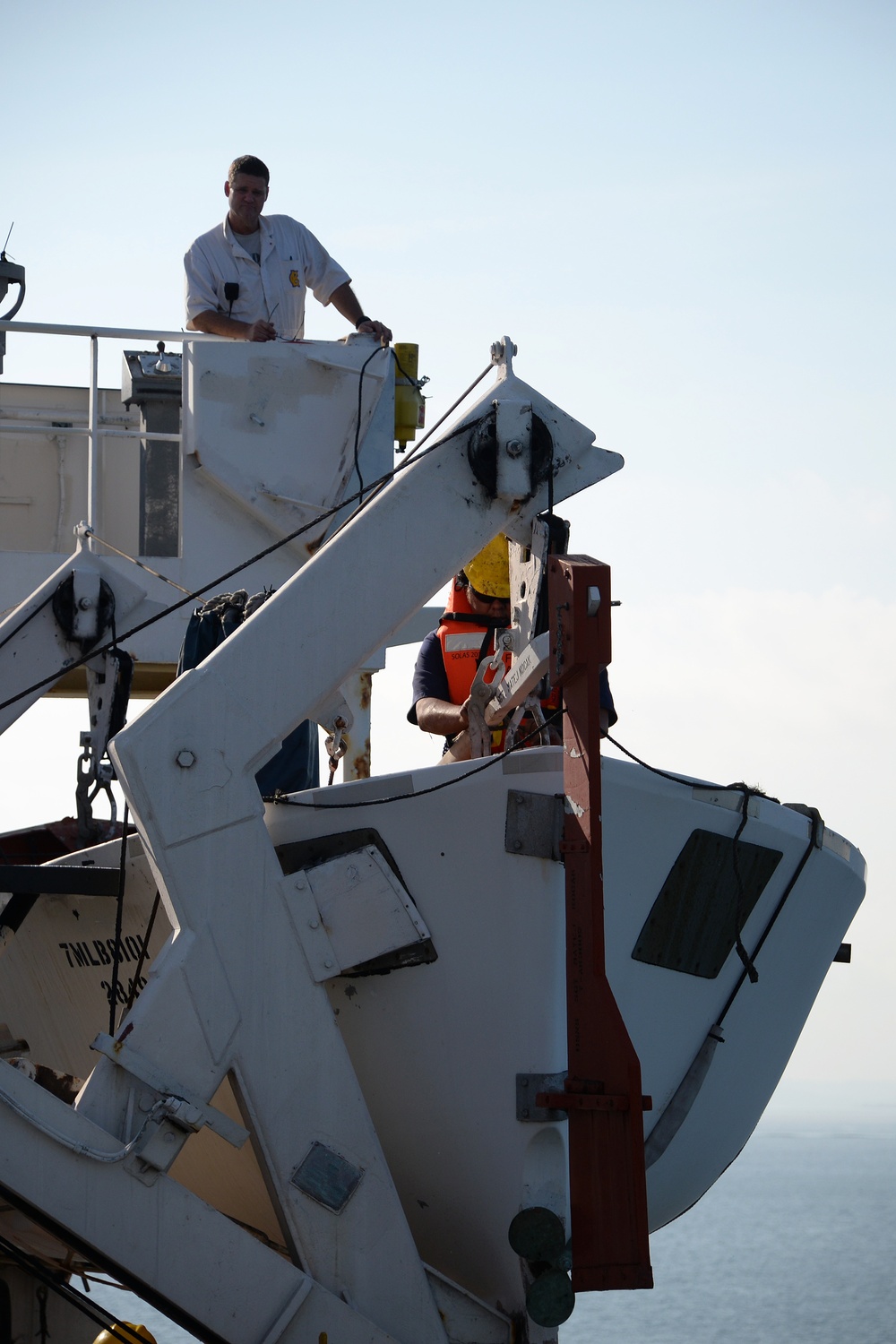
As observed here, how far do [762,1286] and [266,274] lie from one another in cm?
8743

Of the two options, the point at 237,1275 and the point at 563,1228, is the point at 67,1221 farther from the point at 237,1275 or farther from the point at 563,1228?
the point at 563,1228

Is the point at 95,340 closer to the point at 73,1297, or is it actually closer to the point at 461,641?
the point at 461,641

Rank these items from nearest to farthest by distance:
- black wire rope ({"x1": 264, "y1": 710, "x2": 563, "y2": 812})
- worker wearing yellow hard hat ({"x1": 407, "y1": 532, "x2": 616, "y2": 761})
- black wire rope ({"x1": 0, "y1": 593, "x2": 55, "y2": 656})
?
black wire rope ({"x1": 264, "y1": 710, "x2": 563, "y2": 812}) < worker wearing yellow hard hat ({"x1": 407, "y1": 532, "x2": 616, "y2": 761}) < black wire rope ({"x1": 0, "y1": 593, "x2": 55, "y2": 656})

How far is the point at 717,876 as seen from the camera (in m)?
5.28

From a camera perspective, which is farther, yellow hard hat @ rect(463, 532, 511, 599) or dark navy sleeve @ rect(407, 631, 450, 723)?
dark navy sleeve @ rect(407, 631, 450, 723)

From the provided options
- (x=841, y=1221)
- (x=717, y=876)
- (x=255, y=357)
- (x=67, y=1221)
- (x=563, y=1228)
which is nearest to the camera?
(x=67, y=1221)

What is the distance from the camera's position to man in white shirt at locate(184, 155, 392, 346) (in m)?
8.97

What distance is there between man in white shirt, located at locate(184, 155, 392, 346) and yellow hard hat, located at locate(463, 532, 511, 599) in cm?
328

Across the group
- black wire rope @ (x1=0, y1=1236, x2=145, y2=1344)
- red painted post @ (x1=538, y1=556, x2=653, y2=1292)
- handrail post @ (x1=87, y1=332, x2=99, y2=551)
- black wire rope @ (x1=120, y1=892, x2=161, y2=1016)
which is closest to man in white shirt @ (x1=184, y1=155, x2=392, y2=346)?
handrail post @ (x1=87, y1=332, x2=99, y2=551)

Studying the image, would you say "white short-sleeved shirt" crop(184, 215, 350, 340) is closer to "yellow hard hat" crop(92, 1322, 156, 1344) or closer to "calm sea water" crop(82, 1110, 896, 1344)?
"yellow hard hat" crop(92, 1322, 156, 1344)


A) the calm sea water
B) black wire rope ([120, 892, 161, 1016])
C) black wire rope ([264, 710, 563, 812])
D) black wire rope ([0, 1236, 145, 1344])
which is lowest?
the calm sea water

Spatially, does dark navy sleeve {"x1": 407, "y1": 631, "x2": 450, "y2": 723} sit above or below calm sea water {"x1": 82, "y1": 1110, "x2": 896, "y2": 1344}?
above

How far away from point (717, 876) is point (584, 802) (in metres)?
0.81

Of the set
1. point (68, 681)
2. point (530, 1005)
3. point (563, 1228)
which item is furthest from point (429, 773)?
point (68, 681)
